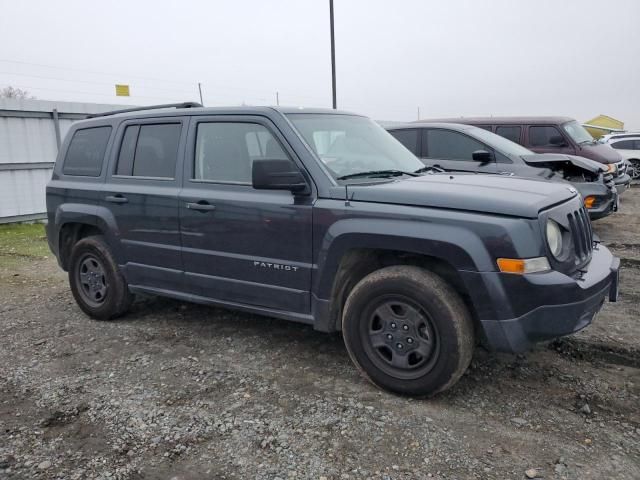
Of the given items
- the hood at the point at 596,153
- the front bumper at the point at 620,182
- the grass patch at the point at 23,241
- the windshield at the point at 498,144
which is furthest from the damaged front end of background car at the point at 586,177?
the grass patch at the point at 23,241

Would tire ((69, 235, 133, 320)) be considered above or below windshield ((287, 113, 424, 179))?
below

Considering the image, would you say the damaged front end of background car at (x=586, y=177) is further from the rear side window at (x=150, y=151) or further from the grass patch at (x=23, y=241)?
the grass patch at (x=23, y=241)

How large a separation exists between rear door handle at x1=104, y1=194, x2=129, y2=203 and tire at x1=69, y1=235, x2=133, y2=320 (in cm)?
45

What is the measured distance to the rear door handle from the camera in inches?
177

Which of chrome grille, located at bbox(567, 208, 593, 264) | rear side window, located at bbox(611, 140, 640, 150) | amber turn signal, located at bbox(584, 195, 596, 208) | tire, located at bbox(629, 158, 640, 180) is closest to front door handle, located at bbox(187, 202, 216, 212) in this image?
chrome grille, located at bbox(567, 208, 593, 264)

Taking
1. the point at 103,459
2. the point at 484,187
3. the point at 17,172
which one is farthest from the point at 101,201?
the point at 17,172

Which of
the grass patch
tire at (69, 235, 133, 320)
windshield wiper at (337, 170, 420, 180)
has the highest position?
windshield wiper at (337, 170, 420, 180)

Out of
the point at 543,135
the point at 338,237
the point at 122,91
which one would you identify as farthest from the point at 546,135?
the point at 122,91

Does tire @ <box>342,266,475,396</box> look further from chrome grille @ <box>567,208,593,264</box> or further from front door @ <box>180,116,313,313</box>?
chrome grille @ <box>567,208,593,264</box>

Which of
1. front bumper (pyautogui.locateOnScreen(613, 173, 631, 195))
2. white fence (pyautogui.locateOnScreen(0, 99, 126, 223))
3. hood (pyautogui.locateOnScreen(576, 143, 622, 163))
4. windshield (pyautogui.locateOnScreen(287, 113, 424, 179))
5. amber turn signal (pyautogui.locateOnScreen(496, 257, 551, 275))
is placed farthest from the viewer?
white fence (pyautogui.locateOnScreen(0, 99, 126, 223))

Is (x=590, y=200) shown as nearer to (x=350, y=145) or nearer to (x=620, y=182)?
(x=620, y=182)

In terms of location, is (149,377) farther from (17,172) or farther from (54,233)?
(17,172)

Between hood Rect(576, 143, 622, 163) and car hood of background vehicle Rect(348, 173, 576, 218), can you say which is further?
hood Rect(576, 143, 622, 163)

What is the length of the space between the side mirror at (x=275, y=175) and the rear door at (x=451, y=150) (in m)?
4.29
